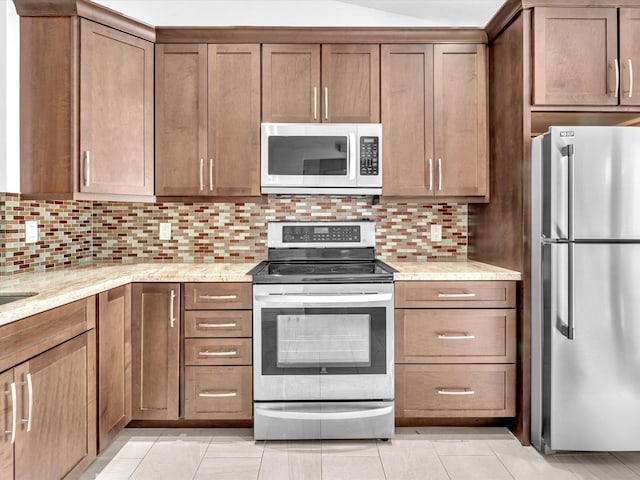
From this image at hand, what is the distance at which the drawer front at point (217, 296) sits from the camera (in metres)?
2.29

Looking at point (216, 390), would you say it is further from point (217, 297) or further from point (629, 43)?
point (629, 43)

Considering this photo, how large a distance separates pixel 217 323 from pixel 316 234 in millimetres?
881

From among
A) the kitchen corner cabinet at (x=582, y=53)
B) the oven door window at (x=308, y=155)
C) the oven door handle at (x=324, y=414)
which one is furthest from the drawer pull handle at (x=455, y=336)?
the kitchen corner cabinet at (x=582, y=53)

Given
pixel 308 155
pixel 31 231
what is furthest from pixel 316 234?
pixel 31 231

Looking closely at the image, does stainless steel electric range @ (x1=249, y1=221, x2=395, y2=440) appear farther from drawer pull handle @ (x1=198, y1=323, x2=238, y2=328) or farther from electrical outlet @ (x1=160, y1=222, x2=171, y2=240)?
electrical outlet @ (x1=160, y1=222, x2=171, y2=240)

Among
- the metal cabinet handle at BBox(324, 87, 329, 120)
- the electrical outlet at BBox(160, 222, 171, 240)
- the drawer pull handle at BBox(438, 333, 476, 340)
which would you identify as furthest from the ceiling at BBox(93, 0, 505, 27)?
the drawer pull handle at BBox(438, 333, 476, 340)

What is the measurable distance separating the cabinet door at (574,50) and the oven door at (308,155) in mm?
1029

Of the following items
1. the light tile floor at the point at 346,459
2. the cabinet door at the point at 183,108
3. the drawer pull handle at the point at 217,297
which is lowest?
the light tile floor at the point at 346,459

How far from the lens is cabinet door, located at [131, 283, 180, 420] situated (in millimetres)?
2283

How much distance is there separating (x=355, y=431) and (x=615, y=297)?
4.62ft

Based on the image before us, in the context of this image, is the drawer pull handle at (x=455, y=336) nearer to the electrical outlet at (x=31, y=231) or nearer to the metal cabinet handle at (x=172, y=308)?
the metal cabinet handle at (x=172, y=308)

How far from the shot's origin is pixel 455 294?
2.32 meters

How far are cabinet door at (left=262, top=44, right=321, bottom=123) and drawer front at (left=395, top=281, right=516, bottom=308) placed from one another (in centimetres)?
114

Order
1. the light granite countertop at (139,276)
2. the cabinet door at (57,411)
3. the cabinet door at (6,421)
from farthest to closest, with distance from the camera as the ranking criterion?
the light granite countertop at (139,276), the cabinet door at (57,411), the cabinet door at (6,421)
